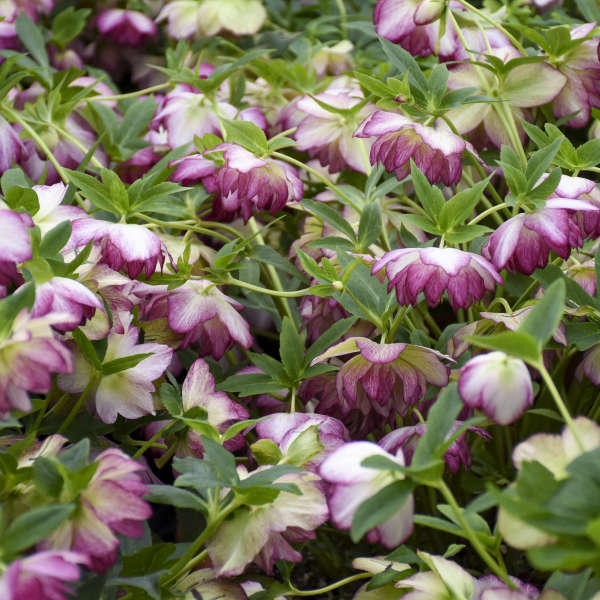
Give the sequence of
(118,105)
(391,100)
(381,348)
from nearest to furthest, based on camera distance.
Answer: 1. (381,348)
2. (391,100)
3. (118,105)

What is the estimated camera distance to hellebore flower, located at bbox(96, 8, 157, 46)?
1132mm

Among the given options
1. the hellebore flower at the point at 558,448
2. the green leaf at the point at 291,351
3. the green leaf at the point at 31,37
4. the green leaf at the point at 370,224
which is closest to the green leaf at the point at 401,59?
the green leaf at the point at 370,224

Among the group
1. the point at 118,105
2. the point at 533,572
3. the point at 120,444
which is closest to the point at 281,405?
the point at 120,444

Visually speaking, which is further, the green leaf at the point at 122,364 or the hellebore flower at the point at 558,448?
the green leaf at the point at 122,364

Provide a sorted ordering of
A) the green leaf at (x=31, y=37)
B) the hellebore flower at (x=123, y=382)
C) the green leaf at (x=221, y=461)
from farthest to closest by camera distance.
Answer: the green leaf at (x=31, y=37)
the hellebore flower at (x=123, y=382)
the green leaf at (x=221, y=461)

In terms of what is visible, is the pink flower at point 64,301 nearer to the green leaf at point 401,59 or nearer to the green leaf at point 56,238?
the green leaf at point 56,238

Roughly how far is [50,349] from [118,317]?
6.8 inches

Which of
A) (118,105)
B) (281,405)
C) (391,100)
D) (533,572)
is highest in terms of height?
(391,100)

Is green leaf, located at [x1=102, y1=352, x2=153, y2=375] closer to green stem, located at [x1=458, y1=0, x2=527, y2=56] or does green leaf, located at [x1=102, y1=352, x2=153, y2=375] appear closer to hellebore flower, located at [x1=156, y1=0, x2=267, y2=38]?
green stem, located at [x1=458, y1=0, x2=527, y2=56]

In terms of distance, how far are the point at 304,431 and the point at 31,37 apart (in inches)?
26.4

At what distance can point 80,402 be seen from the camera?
592 mm

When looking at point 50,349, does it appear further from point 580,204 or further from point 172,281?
point 580,204

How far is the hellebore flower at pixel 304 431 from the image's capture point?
55cm

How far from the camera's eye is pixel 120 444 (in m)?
0.66
